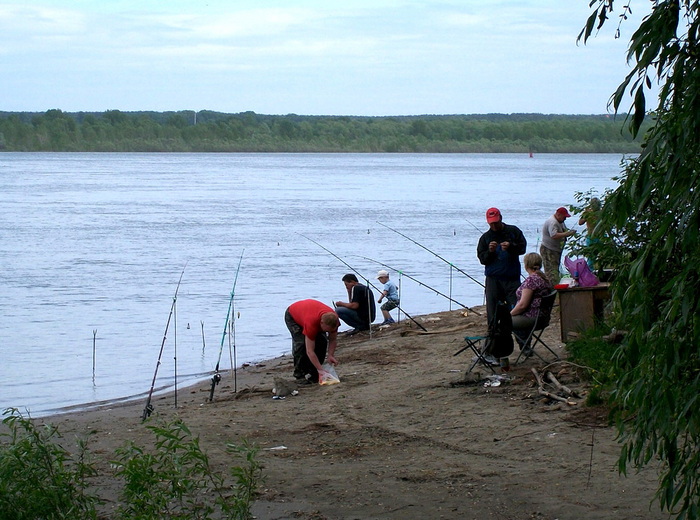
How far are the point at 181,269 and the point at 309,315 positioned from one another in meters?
14.7

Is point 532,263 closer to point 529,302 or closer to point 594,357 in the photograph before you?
point 529,302

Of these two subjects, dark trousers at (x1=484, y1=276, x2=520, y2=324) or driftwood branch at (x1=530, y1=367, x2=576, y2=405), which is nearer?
driftwood branch at (x1=530, y1=367, x2=576, y2=405)

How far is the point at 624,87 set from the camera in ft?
11.1

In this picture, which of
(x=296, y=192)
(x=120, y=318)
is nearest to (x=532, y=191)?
(x=296, y=192)

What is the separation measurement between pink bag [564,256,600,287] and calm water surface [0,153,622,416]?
5.10 metres

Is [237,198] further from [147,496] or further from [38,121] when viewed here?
[38,121]

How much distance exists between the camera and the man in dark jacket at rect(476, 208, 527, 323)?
971 centimetres

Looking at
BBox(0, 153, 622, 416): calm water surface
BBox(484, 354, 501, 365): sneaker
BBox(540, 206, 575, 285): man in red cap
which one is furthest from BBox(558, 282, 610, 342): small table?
BBox(0, 153, 622, 416): calm water surface

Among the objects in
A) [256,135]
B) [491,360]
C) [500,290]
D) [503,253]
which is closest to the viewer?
[491,360]

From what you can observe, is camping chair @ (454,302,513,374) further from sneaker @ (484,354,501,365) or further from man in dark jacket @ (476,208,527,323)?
man in dark jacket @ (476,208,527,323)

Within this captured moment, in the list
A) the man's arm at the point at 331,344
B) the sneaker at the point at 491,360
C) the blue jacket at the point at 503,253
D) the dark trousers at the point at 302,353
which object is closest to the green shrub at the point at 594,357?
the sneaker at the point at 491,360

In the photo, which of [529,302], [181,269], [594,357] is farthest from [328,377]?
[181,269]

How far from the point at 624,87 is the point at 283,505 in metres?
3.58

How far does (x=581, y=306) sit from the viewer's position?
9047mm
